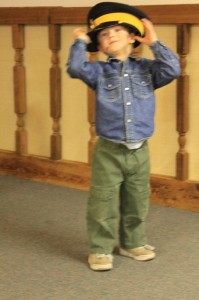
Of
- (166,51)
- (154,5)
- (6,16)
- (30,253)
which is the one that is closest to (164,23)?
(154,5)

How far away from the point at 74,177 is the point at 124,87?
927mm

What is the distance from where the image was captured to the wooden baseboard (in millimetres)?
2143

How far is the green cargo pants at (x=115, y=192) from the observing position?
162 centimetres

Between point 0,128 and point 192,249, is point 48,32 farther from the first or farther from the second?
point 192,249

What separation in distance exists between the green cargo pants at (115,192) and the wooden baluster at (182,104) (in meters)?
0.48

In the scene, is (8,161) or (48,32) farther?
(8,161)

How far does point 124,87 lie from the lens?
158cm

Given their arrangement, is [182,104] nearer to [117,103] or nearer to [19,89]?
[117,103]

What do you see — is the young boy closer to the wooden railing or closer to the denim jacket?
the denim jacket

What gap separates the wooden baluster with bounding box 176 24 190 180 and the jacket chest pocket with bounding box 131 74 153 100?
49 centimetres

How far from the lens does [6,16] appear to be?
2.51 metres

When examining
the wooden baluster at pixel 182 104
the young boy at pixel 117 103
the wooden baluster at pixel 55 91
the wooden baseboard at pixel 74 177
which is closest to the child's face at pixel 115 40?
the young boy at pixel 117 103

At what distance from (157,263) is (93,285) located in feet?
0.77

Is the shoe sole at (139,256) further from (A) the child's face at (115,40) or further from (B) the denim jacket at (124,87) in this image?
(A) the child's face at (115,40)
